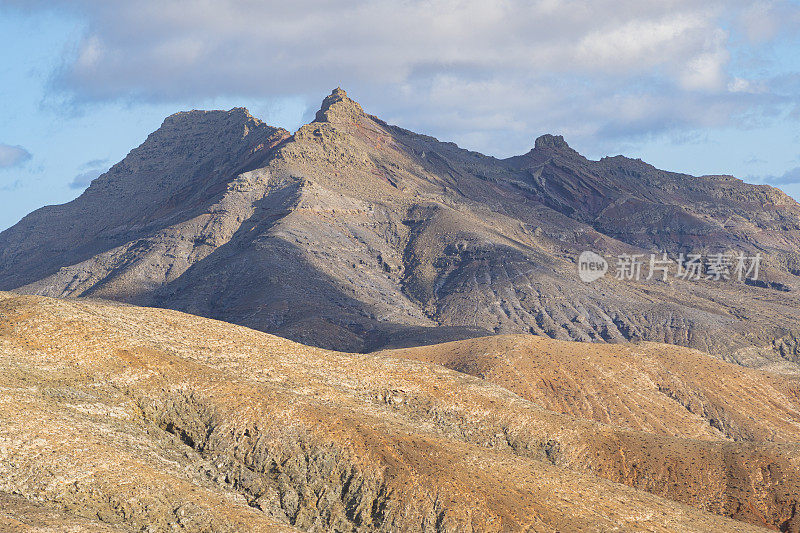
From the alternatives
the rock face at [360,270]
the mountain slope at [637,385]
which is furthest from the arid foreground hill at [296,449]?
the rock face at [360,270]

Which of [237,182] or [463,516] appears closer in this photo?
[463,516]

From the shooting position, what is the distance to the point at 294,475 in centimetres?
3544

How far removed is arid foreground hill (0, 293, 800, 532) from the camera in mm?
30000

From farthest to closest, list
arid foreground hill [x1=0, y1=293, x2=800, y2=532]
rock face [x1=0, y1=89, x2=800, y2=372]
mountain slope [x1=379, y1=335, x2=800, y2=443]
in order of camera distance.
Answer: rock face [x1=0, y1=89, x2=800, y2=372]
mountain slope [x1=379, y1=335, x2=800, y2=443]
arid foreground hill [x1=0, y1=293, x2=800, y2=532]

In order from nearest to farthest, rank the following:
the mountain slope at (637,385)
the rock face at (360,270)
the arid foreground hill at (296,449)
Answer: the arid foreground hill at (296,449), the mountain slope at (637,385), the rock face at (360,270)

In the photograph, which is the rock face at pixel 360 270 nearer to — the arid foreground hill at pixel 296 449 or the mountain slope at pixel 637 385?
the mountain slope at pixel 637 385

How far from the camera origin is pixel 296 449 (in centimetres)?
3616

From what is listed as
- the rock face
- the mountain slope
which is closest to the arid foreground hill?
the mountain slope

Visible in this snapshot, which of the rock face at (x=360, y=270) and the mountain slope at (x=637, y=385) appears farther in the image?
the rock face at (x=360, y=270)

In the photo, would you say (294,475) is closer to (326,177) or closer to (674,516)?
(674,516)

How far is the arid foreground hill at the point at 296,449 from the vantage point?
30.0m

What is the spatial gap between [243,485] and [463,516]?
974cm

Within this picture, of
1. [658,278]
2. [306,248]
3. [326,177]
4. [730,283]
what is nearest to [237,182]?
[326,177]

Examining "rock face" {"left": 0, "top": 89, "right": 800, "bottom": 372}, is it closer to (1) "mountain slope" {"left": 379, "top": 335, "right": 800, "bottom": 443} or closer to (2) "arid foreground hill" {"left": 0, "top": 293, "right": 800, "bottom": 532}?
(1) "mountain slope" {"left": 379, "top": 335, "right": 800, "bottom": 443}
